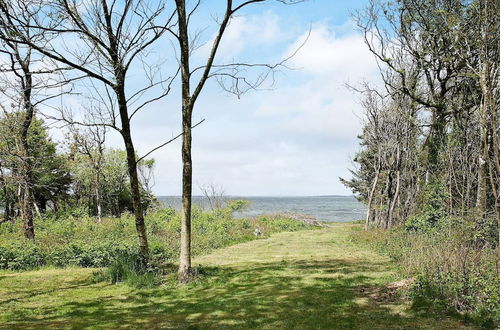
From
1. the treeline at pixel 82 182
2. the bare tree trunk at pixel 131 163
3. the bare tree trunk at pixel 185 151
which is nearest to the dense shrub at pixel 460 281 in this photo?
the bare tree trunk at pixel 185 151

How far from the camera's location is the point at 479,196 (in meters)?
11.8

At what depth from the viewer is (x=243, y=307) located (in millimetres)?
7133

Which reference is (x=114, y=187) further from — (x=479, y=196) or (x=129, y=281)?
(x=479, y=196)

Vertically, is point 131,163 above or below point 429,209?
above

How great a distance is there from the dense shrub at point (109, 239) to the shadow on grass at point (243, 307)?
2418 mm

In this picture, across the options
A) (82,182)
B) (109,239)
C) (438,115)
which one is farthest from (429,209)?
(82,182)

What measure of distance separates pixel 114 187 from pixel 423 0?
3230 centimetres

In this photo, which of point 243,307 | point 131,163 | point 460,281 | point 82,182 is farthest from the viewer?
point 82,182

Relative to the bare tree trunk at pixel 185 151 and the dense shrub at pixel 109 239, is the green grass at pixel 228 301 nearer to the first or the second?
the bare tree trunk at pixel 185 151

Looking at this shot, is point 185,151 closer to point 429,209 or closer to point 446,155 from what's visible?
point 446,155

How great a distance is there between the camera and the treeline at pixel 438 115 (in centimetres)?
1094

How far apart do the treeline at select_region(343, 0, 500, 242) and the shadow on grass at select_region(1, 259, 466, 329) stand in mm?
4213

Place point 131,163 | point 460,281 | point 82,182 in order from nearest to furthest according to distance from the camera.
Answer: point 460,281, point 131,163, point 82,182

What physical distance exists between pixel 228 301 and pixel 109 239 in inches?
311
